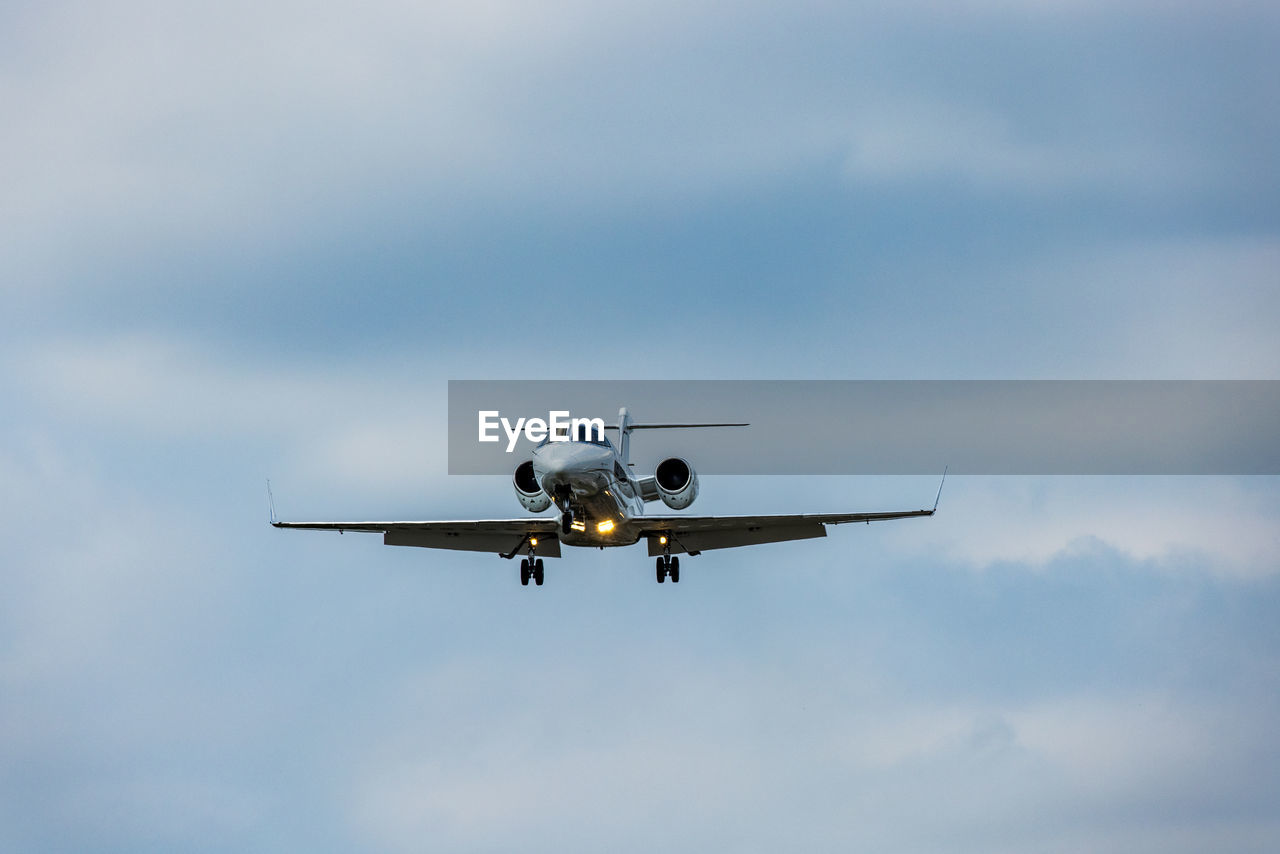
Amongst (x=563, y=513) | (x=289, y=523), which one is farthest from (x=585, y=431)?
(x=289, y=523)

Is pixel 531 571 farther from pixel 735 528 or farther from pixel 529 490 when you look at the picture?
pixel 735 528

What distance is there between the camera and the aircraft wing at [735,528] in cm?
6109

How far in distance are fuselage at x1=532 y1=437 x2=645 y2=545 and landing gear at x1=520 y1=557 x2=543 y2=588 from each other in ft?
9.40

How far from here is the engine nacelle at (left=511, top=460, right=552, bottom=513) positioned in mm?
61688

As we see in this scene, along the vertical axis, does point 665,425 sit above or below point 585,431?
above

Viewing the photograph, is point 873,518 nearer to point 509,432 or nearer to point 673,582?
point 673,582

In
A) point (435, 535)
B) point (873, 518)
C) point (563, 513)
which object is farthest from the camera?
point (435, 535)

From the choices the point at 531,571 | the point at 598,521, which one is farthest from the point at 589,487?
the point at 531,571

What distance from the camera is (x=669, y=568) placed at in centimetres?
6397

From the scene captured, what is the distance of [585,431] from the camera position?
57500 millimetres

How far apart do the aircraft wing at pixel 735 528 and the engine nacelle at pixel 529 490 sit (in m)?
3.08

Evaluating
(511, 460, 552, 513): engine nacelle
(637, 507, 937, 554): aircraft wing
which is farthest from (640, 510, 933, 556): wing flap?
(511, 460, 552, 513): engine nacelle

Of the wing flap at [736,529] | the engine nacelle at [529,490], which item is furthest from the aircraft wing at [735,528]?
the engine nacelle at [529,490]

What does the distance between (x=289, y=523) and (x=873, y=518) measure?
17.5 m
